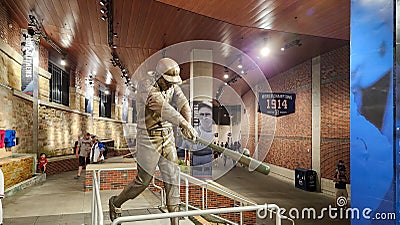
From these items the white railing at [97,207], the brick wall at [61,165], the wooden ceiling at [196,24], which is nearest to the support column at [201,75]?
the wooden ceiling at [196,24]

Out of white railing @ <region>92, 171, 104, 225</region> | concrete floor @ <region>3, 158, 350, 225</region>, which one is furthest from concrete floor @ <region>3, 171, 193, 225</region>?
white railing @ <region>92, 171, 104, 225</region>

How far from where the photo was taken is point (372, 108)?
11.1 ft

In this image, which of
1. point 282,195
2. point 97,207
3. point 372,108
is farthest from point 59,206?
point 282,195

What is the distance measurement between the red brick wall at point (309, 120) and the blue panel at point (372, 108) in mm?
5538

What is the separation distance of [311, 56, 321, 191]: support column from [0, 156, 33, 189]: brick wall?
8.13m

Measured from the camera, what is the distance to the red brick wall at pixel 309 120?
8.89 metres

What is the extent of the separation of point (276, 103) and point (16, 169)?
7.25 m

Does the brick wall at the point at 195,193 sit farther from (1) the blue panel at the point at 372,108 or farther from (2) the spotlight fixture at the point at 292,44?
(2) the spotlight fixture at the point at 292,44

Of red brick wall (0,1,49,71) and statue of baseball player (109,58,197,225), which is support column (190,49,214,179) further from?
statue of baseball player (109,58,197,225)

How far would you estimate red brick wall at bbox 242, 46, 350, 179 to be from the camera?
29.2 ft

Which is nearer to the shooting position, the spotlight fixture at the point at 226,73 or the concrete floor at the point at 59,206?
the concrete floor at the point at 59,206

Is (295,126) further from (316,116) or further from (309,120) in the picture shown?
(316,116)

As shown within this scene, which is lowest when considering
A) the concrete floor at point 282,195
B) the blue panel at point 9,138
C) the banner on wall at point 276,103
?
the concrete floor at point 282,195

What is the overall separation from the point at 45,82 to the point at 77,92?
141 inches
